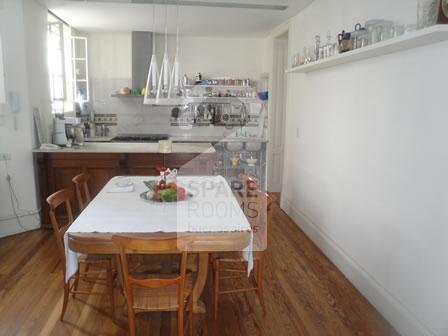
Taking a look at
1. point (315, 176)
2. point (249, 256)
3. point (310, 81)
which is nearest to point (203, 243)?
point (249, 256)

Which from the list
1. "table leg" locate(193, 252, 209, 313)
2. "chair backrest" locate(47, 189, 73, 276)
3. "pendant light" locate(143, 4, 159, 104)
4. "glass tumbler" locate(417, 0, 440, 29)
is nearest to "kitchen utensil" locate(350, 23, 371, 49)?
"glass tumbler" locate(417, 0, 440, 29)

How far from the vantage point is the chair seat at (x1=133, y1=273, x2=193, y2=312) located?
80.2 inches

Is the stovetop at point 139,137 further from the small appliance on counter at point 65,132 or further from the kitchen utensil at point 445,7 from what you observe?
the kitchen utensil at point 445,7

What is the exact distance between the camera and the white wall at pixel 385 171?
2.13 meters

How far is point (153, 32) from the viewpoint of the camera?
577cm

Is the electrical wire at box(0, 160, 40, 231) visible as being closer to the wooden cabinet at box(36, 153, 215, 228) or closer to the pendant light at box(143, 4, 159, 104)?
the wooden cabinet at box(36, 153, 215, 228)

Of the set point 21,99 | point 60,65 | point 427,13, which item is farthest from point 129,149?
point 427,13

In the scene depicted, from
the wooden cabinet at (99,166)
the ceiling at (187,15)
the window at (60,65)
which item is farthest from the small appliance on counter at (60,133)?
the ceiling at (187,15)

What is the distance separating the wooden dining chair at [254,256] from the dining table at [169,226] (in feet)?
0.61

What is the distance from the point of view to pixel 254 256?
2.59m

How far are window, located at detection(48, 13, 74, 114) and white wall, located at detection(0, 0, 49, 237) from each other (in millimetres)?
573

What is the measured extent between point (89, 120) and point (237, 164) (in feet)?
9.25

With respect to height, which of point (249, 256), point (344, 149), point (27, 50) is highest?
point (27, 50)

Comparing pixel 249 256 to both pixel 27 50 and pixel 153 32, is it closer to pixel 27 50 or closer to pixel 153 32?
pixel 27 50
